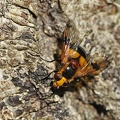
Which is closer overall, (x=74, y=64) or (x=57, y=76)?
(x=57, y=76)

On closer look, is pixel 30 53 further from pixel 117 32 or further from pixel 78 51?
pixel 117 32

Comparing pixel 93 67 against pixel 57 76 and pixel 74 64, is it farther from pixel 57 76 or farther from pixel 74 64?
pixel 57 76

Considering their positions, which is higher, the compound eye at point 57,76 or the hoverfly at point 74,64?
the hoverfly at point 74,64

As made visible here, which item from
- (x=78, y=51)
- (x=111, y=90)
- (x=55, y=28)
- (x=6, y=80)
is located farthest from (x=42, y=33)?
(x=111, y=90)

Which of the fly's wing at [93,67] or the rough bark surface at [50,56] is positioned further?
the fly's wing at [93,67]

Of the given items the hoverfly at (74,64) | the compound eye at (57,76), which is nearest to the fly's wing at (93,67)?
the hoverfly at (74,64)

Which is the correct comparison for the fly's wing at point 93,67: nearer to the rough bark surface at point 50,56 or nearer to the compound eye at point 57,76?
the rough bark surface at point 50,56

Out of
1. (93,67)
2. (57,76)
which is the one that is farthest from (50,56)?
(93,67)
